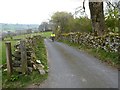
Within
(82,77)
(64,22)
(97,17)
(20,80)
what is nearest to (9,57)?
(20,80)

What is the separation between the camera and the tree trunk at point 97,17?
19891 millimetres

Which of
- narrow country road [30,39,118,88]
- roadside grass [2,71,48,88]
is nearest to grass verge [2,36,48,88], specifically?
roadside grass [2,71,48,88]

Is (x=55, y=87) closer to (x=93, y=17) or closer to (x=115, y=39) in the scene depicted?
(x=115, y=39)

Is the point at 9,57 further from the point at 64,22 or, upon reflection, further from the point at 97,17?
the point at 64,22

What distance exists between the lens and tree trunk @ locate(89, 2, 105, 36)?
19.9m

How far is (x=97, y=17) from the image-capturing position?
66.2 ft

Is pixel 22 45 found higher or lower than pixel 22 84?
higher

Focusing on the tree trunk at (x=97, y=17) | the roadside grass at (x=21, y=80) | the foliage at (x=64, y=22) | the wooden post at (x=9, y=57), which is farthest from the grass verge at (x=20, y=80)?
the foliage at (x=64, y=22)

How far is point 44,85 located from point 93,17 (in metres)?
13.0

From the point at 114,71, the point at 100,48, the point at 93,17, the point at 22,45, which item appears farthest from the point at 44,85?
the point at 93,17

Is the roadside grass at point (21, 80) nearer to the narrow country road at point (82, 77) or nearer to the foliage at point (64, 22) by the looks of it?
the narrow country road at point (82, 77)

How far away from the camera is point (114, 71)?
9.98m

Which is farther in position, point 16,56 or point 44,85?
point 16,56

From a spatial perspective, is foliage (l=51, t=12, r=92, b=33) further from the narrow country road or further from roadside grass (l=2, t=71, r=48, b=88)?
roadside grass (l=2, t=71, r=48, b=88)
